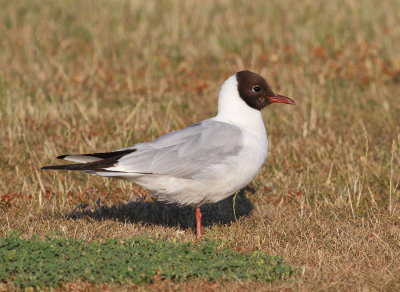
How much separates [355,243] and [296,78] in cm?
555

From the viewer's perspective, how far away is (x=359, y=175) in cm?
693

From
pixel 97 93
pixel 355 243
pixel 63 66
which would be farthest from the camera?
pixel 63 66

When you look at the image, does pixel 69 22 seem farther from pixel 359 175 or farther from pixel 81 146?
pixel 359 175

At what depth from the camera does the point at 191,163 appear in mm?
5488

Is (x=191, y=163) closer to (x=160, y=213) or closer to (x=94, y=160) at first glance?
(x=94, y=160)

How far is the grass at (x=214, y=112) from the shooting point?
5.77m

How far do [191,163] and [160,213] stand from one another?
1.38 metres

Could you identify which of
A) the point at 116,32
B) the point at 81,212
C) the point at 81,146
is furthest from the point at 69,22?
the point at 81,212

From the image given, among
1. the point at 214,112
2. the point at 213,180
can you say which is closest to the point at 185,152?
the point at 213,180

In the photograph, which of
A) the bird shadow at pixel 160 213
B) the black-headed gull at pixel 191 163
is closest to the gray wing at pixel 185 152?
the black-headed gull at pixel 191 163

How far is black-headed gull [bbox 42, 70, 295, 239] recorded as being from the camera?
544 cm

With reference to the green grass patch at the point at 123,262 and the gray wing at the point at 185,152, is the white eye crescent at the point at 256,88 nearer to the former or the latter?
the gray wing at the point at 185,152

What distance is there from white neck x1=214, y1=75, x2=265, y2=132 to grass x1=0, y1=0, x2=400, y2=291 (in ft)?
3.35

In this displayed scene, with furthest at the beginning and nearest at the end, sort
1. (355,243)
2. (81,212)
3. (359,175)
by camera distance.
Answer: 1. (359,175)
2. (81,212)
3. (355,243)
